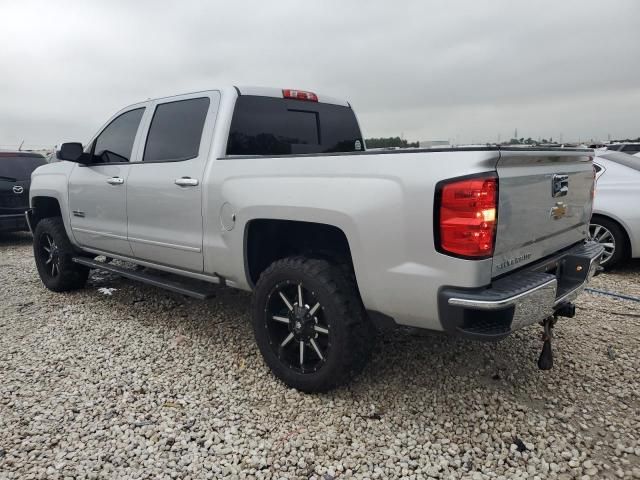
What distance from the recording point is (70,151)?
4367mm

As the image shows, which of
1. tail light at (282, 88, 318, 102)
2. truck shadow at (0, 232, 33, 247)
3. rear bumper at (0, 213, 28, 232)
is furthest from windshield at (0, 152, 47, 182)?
tail light at (282, 88, 318, 102)

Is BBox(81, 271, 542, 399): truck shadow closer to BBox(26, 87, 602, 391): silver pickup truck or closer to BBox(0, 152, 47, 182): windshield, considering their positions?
BBox(26, 87, 602, 391): silver pickup truck

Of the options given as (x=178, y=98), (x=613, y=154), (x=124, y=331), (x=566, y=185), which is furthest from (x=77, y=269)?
(x=613, y=154)

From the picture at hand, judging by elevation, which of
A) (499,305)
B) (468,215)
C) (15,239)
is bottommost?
(15,239)

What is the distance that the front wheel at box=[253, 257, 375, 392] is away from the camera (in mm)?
2742

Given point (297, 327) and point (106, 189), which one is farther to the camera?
point (106, 189)

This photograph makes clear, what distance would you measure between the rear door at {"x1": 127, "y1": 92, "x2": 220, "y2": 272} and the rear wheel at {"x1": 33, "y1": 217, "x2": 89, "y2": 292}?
138cm

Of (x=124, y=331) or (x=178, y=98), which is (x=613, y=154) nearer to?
(x=178, y=98)

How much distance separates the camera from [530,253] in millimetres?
2629

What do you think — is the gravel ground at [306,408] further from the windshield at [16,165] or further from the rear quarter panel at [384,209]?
the windshield at [16,165]

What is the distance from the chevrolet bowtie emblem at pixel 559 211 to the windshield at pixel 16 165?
344 inches

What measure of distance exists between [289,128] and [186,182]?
0.97 m

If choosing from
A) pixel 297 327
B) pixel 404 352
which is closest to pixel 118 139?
pixel 297 327

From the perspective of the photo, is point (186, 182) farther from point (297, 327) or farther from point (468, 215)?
point (468, 215)
